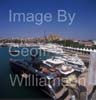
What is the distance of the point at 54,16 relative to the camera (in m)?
Result: 3.68

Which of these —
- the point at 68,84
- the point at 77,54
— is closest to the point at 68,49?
the point at 77,54

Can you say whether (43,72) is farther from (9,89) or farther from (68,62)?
(9,89)

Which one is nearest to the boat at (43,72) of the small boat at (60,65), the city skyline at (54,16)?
the small boat at (60,65)

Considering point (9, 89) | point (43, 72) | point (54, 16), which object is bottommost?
point (9, 89)

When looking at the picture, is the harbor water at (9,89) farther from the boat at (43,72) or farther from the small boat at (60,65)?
the small boat at (60,65)

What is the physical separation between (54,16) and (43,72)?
57 cm

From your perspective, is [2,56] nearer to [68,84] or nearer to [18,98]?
[18,98]

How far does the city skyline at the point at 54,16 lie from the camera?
3670mm

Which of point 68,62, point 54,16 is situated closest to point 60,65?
point 68,62

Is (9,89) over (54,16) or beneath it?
beneath

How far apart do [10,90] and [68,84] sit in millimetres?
579

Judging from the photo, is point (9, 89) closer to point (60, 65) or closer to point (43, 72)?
point (43, 72)

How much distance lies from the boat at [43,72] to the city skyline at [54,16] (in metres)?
0.29

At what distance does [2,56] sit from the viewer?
3.71 meters
